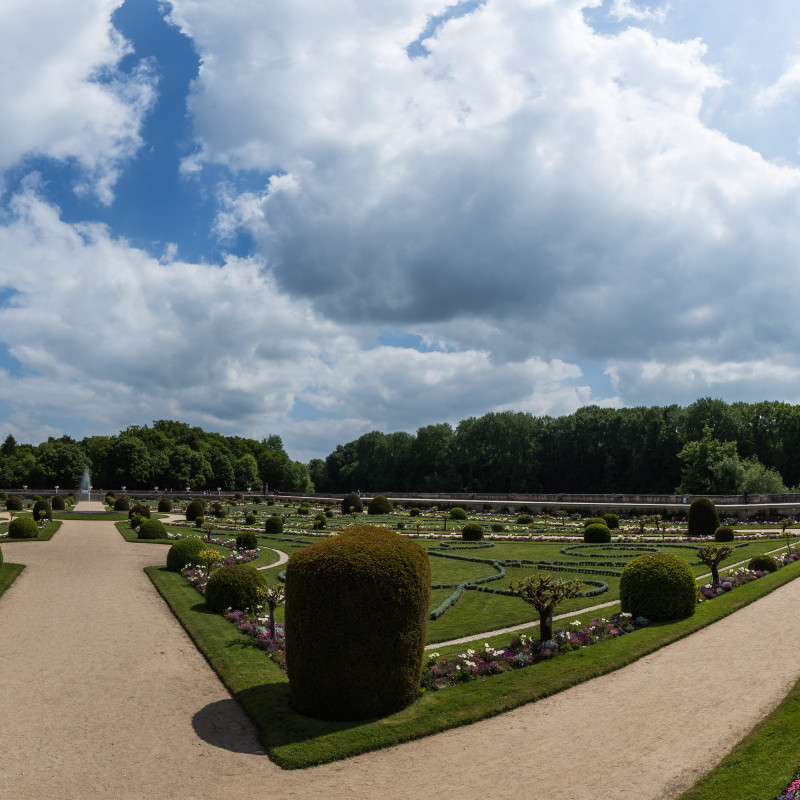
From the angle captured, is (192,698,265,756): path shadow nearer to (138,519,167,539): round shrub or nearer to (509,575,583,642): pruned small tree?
(509,575,583,642): pruned small tree

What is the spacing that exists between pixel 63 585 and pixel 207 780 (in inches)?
574

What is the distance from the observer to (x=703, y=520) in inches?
1283

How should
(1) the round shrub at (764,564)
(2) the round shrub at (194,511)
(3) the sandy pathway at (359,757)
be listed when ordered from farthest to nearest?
(2) the round shrub at (194,511), (1) the round shrub at (764,564), (3) the sandy pathway at (359,757)

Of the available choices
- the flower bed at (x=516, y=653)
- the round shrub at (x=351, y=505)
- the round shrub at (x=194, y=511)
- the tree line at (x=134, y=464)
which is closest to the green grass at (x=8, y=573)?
the flower bed at (x=516, y=653)

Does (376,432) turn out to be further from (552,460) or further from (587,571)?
(587,571)

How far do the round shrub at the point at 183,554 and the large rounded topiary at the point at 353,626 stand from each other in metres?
14.0

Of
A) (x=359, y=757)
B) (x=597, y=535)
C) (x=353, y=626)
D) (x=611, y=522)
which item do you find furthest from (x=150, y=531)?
(x=359, y=757)

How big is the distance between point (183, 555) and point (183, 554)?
0.03 meters

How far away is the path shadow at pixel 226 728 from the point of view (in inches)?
313

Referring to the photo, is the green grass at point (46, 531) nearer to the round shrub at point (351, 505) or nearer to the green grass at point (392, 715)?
the green grass at point (392, 715)

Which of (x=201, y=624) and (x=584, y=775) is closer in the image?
(x=584, y=775)

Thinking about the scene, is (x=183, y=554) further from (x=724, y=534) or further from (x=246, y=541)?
(x=724, y=534)

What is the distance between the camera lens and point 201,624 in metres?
14.2

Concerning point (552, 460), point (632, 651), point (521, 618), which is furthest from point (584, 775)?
point (552, 460)
